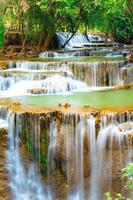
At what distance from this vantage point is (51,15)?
880 inches

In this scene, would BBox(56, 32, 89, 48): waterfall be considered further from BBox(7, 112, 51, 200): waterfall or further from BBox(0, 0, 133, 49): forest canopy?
BBox(7, 112, 51, 200): waterfall

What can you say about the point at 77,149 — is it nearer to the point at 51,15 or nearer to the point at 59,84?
the point at 59,84

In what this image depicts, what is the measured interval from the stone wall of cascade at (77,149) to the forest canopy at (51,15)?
9.69 metres

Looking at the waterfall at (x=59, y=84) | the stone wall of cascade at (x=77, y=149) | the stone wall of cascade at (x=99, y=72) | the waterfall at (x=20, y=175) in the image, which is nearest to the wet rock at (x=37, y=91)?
the waterfall at (x=59, y=84)

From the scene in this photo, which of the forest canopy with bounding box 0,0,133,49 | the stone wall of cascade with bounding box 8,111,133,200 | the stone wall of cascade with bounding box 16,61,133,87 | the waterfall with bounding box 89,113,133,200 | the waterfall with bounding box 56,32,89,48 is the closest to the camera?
the waterfall with bounding box 89,113,133,200

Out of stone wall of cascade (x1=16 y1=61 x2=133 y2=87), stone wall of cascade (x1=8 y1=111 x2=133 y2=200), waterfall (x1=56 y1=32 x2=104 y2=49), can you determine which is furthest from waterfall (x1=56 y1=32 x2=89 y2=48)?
stone wall of cascade (x1=8 y1=111 x2=133 y2=200)

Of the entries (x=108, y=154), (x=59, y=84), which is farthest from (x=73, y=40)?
(x=108, y=154)

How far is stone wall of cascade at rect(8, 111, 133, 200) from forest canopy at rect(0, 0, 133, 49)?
9.69 meters

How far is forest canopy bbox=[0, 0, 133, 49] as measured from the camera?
68.4 ft

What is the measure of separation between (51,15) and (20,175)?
12970mm

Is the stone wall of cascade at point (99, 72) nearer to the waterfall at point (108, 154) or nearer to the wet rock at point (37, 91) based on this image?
the wet rock at point (37, 91)

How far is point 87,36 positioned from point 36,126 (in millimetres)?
20121

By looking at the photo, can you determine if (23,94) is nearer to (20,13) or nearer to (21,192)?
(21,192)

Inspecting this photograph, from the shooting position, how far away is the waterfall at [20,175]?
10.4 m
